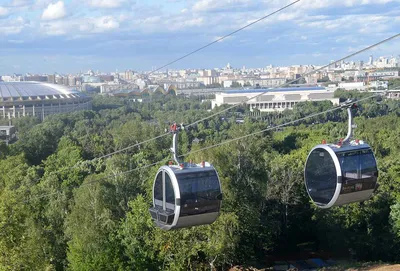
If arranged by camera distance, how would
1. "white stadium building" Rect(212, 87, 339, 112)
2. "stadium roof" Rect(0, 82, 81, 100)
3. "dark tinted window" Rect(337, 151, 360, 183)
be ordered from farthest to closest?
"stadium roof" Rect(0, 82, 81, 100) → "white stadium building" Rect(212, 87, 339, 112) → "dark tinted window" Rect(337, 151, 360, 183)

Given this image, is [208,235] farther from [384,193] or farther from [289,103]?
[289,103]

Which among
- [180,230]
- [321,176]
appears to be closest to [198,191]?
[321,176]

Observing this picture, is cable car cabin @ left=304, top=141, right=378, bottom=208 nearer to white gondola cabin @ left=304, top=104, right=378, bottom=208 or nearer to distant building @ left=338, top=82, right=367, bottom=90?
white gondola cabin @ left=304, top=104, right=378, bottom=208

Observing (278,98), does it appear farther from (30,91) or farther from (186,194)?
(186,194)

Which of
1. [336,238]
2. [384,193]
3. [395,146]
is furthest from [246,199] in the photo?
[395,146]

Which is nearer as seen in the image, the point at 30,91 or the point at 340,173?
the point at 340,173

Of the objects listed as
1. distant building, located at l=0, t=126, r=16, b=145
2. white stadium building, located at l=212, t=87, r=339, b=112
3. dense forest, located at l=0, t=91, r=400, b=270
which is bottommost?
dense forest, located at l=0, t=91, r=400, b=270

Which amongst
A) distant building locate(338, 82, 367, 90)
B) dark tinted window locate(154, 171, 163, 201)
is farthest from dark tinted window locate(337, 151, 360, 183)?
distant building locate(338, 82, 367, 90)
